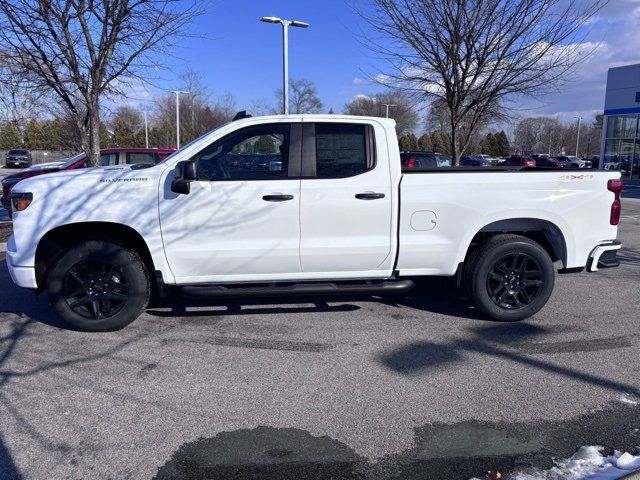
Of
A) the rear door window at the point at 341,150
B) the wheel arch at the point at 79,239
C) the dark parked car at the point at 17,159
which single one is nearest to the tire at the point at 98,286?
the wheel arch at the point at 79,239

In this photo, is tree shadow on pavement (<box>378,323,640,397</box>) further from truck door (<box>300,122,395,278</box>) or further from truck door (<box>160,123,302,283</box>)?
truck door (<box>160,123,302,283</box>)

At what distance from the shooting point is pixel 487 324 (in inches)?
207

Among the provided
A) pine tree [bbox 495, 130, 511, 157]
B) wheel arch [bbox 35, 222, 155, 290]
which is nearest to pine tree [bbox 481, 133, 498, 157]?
pine tree [bbox 495, 130, 511, 157]

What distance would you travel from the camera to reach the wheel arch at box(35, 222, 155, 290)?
4.86m

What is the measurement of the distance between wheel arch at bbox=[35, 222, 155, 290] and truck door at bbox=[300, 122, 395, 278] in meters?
1.58

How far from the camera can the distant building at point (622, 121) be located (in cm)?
3228

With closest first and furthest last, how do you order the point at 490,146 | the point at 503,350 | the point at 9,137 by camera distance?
the point at 503,350 < the point at 9,137 < the point at 490,146

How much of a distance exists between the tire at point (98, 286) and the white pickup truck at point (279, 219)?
0.04ft

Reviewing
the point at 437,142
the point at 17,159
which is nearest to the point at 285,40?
the point at 17,159

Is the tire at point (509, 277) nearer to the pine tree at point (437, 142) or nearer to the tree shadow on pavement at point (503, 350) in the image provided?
the tree shadow on pavement at point (503, 350)

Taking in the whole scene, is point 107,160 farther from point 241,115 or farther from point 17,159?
point 17,159

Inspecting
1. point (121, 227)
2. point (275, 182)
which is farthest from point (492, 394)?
point (121, 227)

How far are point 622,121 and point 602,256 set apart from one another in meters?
33.7

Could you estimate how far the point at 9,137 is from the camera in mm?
60812
